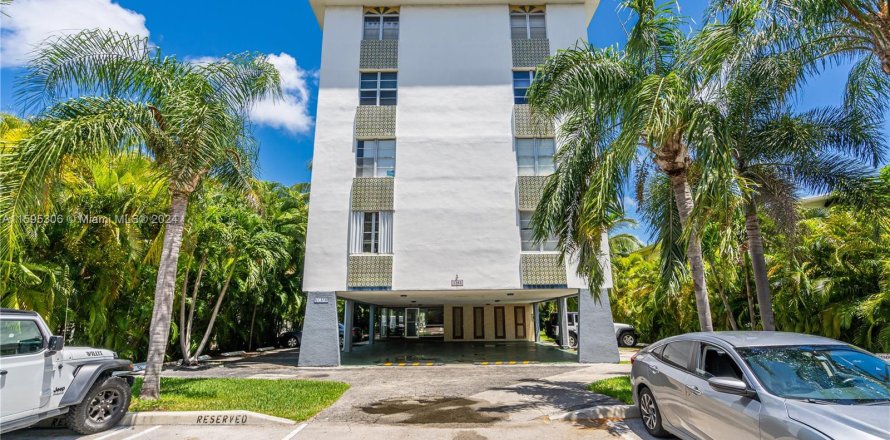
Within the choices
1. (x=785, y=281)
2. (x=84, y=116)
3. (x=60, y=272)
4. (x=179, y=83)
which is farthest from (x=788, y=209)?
(x=60, y=272)

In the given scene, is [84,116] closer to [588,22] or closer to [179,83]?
[179,83]

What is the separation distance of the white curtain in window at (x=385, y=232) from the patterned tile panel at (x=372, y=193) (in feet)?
0.85

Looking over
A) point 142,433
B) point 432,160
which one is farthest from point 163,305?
point 432,160

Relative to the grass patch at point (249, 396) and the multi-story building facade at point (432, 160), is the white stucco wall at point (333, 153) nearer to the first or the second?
the multi-story building facade at point (432, 160)

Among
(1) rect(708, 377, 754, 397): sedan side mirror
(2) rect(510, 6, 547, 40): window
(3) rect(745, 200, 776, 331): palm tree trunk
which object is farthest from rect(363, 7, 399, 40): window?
(1) rect(708, 377, 754, 397): sedan side mirror

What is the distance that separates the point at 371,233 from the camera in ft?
55.8

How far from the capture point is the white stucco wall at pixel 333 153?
16.6 m

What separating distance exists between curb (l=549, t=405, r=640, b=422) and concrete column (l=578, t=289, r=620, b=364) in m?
8.24

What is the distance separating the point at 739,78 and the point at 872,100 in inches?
106

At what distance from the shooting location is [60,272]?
35.6 feet

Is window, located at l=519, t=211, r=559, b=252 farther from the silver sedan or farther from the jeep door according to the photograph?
the jeep door

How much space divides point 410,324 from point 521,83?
58.4 ft

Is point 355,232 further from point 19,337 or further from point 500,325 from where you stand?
point 500,325

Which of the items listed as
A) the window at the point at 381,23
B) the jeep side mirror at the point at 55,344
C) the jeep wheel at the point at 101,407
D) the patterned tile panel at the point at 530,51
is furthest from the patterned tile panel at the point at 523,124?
the jeep side mirror at the point at 55,344
